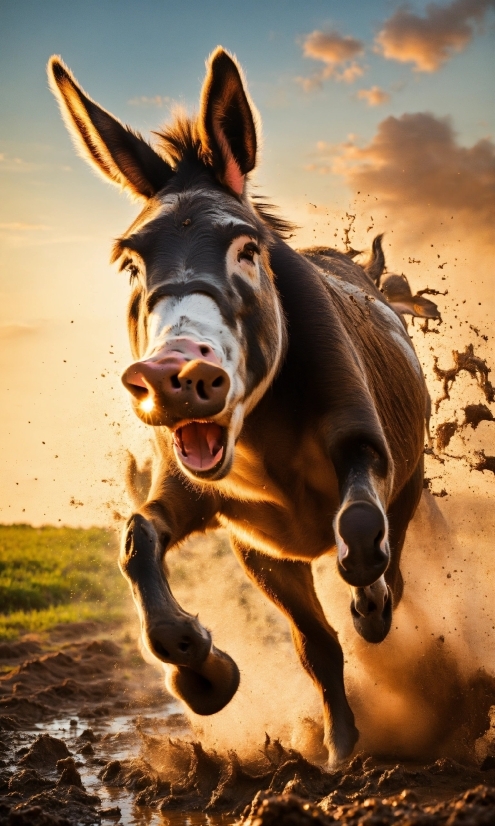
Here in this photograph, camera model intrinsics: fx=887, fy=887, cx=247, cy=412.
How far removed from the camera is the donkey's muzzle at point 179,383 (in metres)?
2.96

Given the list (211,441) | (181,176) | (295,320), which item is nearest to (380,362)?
(295,320)

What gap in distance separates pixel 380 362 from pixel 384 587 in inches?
70.7

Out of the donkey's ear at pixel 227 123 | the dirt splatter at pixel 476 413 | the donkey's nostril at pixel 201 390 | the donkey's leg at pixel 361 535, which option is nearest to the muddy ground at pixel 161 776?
the donkey's leg at pixel 361 535

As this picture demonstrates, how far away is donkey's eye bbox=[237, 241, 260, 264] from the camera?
388 centimetres

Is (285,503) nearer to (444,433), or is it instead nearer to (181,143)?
(181,143)

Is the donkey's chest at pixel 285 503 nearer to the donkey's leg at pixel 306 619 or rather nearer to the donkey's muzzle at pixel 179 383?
the donkey's leg at pixel 306 619

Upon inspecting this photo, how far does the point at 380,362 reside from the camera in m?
5.28

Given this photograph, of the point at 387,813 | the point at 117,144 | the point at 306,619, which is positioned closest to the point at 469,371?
the point at 306,619

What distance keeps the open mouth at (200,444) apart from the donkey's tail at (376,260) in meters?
5.19

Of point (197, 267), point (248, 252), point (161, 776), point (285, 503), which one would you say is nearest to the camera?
point (197, 267)

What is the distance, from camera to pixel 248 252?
3.92 metres

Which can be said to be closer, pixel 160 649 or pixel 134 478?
pixel 160 649

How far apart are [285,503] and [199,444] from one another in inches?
46.7

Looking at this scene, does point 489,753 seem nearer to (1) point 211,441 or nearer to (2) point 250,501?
(2) point 250,501
